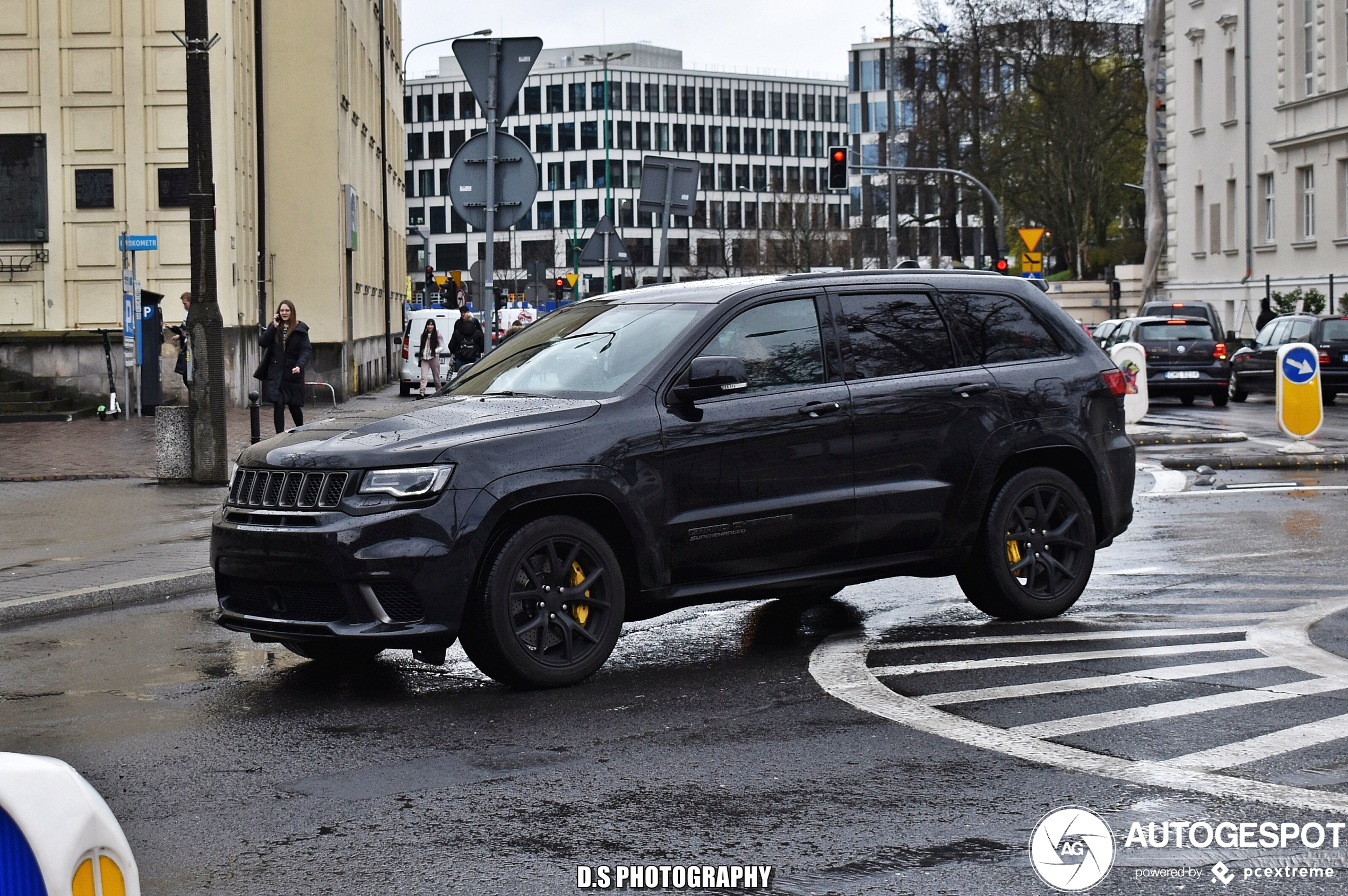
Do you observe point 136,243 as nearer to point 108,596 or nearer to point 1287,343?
point 108,596

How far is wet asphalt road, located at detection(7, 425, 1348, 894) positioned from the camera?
4.78m

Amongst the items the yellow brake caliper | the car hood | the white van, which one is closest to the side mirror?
the car hood

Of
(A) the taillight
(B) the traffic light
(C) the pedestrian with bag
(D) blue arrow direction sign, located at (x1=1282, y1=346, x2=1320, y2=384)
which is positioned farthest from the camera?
(B) the traffic light

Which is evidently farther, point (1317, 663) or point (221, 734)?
point (1317, 663)

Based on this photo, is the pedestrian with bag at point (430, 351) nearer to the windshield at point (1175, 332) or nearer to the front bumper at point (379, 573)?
the windshield at point (1175, 332)

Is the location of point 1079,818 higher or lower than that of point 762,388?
lower

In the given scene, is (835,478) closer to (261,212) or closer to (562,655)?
(562,655)

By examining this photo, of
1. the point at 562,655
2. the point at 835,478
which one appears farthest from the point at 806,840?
the point at 835,478

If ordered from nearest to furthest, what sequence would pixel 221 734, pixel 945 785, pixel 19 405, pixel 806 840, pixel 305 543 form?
pixel 806 840, pixel 945 785, pixel 221 734, pixel 305 543, pixel 19 405

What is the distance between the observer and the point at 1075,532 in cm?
907

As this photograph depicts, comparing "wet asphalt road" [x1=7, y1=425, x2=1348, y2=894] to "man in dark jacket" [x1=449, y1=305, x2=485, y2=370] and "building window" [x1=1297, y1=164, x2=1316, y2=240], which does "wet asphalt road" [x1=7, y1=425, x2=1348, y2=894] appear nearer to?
"man in dark jacket" [x1=449, y1=305, x2=485, y2=370]

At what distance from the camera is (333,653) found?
8.20 metres

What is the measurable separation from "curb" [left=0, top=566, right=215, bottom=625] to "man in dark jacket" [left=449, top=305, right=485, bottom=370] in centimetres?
1705

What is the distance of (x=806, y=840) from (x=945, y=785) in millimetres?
781
